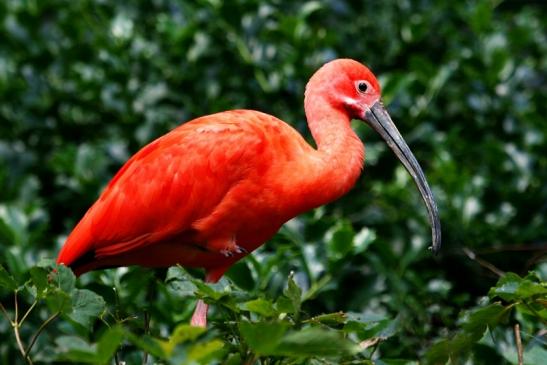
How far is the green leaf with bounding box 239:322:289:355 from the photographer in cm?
267

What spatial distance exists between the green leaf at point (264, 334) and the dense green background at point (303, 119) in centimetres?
229

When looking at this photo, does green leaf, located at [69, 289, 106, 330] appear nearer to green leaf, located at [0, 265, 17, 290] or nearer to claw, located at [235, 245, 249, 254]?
green leaf, located at [0, 265, 17, 290]

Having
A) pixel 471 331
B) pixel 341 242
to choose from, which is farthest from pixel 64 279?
pixel 341 242

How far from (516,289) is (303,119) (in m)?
3.55

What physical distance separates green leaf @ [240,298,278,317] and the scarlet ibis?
153 cm

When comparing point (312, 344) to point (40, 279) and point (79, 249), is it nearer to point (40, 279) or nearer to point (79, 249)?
point (40, 279)

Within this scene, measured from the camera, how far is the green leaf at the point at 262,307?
121 inches

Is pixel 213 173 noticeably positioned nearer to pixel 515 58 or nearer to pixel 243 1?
pixel 243 1

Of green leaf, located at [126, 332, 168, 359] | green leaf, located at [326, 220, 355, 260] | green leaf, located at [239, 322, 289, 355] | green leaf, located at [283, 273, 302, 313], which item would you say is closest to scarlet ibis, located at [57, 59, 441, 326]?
green leaf, located at [326, 220, 355, 260]

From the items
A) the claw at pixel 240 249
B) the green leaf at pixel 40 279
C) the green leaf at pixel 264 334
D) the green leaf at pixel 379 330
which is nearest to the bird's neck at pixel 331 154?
the claw at pixel 240 249

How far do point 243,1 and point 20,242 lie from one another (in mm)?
2026

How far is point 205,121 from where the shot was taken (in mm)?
4891

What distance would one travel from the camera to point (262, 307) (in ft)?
10.1

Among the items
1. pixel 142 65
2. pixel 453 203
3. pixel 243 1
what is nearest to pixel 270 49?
pixel 243 1
